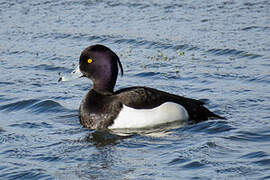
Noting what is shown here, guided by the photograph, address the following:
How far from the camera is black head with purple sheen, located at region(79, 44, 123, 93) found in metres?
9.34

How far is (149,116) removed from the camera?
8.76 meters

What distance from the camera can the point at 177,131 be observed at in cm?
856

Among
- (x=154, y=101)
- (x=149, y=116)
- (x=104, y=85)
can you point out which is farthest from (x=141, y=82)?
(x=149, y=116)

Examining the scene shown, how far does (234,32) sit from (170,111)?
643 centimetres

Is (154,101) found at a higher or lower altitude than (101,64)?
lower

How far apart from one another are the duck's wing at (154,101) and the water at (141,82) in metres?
0.24

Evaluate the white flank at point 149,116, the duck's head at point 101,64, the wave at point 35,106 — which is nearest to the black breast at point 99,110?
the white flank at point 149,116

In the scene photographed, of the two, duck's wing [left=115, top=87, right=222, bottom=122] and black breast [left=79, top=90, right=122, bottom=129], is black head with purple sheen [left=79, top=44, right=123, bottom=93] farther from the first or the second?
duck's wing [left=115, top=87, right=222, bottom=122]

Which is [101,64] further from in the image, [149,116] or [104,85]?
[149,116]

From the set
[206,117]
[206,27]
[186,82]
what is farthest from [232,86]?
[206,27]

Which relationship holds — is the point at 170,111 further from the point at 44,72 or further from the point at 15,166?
the point at 44,72

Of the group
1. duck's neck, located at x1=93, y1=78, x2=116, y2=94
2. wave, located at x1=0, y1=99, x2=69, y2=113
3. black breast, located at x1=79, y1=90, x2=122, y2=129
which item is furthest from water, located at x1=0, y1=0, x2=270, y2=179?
duck's neck, located at x1=93, y1=78, x2=116, y2=94

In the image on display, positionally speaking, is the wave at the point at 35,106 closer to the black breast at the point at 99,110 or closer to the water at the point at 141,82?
the water at the point at 141,82

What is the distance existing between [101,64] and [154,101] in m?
1.13
